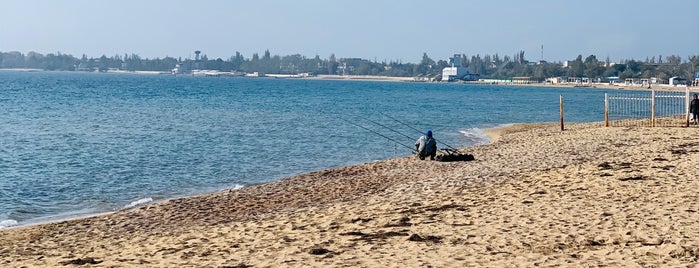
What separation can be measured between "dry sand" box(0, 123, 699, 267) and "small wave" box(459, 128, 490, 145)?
1315 centimetres

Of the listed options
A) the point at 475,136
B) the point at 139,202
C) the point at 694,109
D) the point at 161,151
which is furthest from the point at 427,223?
the point at 475,136

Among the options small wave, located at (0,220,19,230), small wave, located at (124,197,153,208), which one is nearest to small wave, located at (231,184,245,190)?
small wave, located at (124,197,153,208)

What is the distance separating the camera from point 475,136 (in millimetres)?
35156

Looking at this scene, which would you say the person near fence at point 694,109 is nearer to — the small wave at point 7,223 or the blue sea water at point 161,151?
the blue sea water at point 161,151

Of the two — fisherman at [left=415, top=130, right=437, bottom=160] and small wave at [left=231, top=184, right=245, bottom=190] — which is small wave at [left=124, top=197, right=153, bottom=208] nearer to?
small wave at [left=231, top=184, right=245, bottom=190]

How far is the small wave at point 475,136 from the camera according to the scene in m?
31.8

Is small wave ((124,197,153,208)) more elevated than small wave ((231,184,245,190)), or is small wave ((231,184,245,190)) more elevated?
small wave ((124,197,153,208))

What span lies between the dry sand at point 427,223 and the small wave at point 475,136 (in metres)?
13.2

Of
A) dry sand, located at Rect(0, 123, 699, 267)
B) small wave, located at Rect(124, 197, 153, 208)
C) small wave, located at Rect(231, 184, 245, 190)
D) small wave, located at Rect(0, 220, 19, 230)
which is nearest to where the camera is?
dry sand, located at Rect(0, 123, 699, 267)

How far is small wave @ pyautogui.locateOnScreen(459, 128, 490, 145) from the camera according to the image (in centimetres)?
3181

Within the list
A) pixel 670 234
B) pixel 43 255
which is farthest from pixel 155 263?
pixel 670 234

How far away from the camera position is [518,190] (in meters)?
13.6

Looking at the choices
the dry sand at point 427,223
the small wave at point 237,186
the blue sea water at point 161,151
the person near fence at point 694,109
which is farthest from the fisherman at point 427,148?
the person near fence at point 694,109

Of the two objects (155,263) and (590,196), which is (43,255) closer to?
(155,263)
